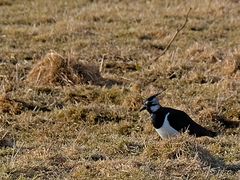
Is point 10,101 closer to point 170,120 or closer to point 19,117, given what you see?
point 19,117

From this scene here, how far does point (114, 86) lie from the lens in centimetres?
970

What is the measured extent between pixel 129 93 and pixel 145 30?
396 cm

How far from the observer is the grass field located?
6129mm

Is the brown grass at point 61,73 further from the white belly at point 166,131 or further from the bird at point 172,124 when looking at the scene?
the white belly at point 166,131

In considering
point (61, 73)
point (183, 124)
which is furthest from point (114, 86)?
point (183, 124)

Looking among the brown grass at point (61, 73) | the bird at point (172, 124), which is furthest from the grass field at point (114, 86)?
the bird at point (172, 124)

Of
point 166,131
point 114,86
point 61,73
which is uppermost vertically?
point 166,131

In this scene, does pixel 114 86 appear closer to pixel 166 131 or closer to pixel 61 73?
pixel 61 73

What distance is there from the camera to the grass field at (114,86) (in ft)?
20.1

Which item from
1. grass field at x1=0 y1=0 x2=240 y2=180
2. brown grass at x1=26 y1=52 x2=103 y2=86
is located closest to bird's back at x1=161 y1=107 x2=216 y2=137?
grass field at x1=0 y1=0 x2=240 y2=180

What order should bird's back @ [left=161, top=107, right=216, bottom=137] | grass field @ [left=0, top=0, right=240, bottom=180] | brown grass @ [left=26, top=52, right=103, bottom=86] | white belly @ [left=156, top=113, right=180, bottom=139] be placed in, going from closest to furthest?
1. grass field @ [left=0, top=0, right=240, bottom=180]
2. white belly @ [left=156, top=113, right=180, bottom=139]
3. bird's back @ [left=161, top=107, right=216, bottom=137]
4. brown grass @ [left=26, top=52, right=103, bottom=86]

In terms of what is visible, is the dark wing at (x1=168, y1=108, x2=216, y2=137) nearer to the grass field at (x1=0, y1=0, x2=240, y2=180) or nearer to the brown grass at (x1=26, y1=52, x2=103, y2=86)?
the grass field at (x1=0, y1=0, x2=240, y2=180)

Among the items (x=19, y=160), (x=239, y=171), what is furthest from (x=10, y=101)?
(x=239, y=171)

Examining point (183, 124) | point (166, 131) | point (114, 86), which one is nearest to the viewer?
point (166, 131)
